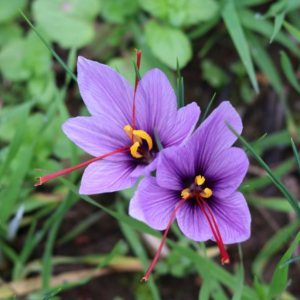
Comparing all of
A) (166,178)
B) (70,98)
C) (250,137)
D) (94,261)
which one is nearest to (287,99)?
(250,137)

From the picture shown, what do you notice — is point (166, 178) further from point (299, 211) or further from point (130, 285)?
point (130, 285)

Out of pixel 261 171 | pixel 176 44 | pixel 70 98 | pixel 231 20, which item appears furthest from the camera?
pixel 70 98

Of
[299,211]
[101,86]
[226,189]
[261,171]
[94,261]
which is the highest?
[101,86]

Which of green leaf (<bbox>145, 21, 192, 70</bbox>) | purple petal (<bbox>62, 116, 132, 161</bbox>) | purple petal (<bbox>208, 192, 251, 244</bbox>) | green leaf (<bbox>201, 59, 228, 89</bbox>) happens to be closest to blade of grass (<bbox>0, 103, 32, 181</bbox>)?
purple petal (<bbox>62, 116, 132, 161</bbox>)

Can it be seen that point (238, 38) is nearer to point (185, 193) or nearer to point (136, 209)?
point (185, 193)

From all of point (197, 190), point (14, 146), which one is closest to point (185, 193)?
point (197, 190)
